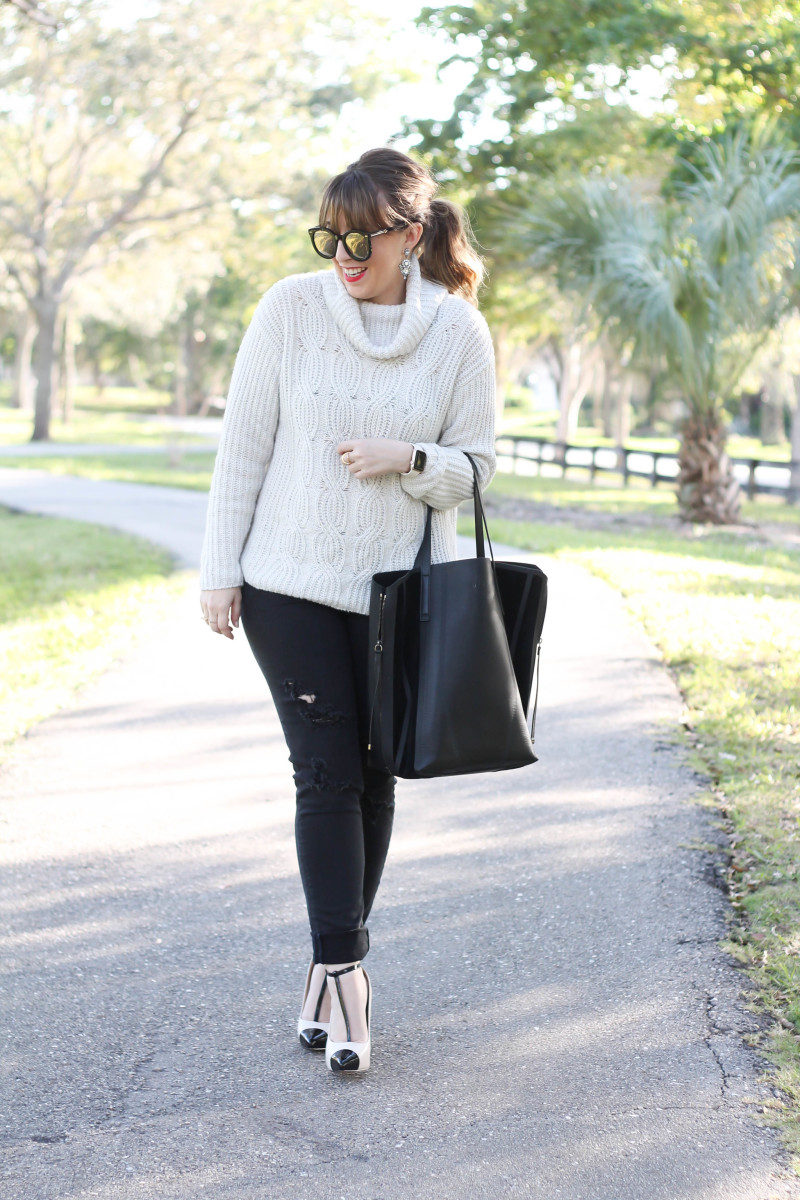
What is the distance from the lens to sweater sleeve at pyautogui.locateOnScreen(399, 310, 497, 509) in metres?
2.68

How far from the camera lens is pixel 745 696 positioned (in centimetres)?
586

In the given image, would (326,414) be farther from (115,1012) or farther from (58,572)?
(58,572)

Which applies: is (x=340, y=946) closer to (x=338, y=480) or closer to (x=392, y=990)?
(x=392, y=990)

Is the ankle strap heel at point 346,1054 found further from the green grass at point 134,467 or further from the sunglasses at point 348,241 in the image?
the green grass at point 134,467

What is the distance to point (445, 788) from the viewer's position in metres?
4.88

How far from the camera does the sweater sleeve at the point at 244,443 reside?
2678 mm

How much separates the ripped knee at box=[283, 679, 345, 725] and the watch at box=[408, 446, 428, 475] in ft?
1.72

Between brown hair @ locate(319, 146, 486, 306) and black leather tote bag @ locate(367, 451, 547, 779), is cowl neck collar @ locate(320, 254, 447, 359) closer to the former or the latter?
brown hair @ locate(319, 146, 486, 306)

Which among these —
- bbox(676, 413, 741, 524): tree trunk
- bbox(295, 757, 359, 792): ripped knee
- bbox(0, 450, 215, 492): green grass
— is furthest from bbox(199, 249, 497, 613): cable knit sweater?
bbox(0, 450, 215, 492): green grass

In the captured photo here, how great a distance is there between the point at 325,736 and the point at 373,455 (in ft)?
2.02

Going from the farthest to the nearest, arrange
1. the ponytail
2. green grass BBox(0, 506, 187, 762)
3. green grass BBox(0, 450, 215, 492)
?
green grass BBox(0, 450, 215, 492)
green grass BBox(0, 506, 187, 762)
the ponytail

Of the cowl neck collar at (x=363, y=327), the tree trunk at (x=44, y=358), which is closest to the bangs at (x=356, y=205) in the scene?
the cowl neck collar at (x=363, y=327)

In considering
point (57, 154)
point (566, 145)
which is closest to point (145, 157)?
point (57, 154)

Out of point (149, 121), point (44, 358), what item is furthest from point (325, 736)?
point (44, 358)
